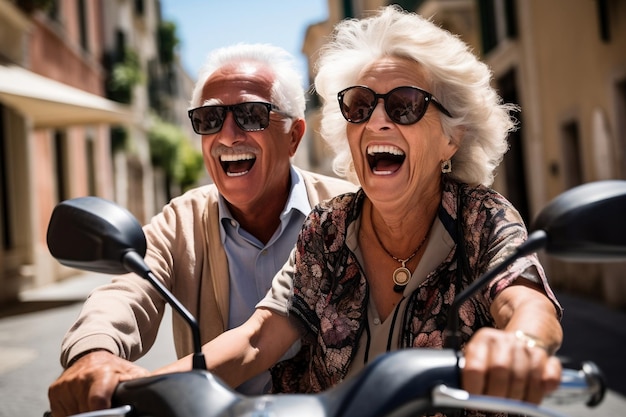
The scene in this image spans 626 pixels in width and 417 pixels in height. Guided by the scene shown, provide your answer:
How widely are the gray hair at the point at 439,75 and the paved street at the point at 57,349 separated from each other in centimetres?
232

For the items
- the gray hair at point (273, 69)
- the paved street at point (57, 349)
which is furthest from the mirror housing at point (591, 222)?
the paved street at point (57, 349)

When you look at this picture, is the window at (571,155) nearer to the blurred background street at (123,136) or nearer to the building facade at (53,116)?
the blurred background street at (123,136)

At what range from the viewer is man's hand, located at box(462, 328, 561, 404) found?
1.21 metres

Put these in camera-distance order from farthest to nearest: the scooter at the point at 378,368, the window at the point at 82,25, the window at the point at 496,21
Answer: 1. the window at the point at 82,25
2. the window at the point at 496,21
3. the scooter at the point at 378,368

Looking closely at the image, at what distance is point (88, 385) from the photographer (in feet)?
5.13

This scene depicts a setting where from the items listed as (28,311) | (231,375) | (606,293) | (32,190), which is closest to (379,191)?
(231,375)

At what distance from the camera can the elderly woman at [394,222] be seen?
6.42 feet

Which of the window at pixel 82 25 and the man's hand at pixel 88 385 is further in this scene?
the window at pixel 82 25

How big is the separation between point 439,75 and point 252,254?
89 centimetres

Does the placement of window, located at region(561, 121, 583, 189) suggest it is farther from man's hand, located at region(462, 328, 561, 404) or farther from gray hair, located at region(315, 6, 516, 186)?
man's hand, located at region(462, 328, 561, 404)

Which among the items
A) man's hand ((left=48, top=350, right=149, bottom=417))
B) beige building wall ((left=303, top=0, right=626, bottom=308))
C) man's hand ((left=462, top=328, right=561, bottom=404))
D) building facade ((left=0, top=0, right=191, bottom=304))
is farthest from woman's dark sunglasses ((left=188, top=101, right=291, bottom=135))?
building facade ((left=0, top=0, right=191, bottom=304))

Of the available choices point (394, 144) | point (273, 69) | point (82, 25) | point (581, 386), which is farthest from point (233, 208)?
point (82, 25)

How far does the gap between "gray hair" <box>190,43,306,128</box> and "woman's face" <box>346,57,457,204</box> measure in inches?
32.8

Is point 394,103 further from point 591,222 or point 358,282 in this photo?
point 591,222
